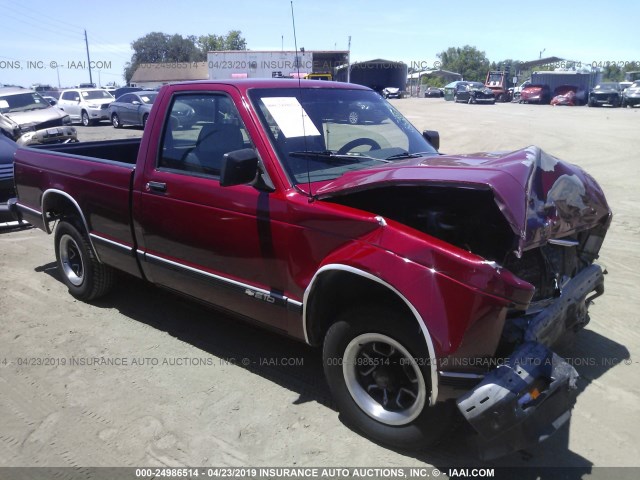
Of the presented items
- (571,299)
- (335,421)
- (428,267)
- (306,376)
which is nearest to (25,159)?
(306,376)

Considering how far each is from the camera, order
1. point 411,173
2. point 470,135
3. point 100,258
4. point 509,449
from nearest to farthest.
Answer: point 509,449
point 411,173
point 100,258
point 470,135

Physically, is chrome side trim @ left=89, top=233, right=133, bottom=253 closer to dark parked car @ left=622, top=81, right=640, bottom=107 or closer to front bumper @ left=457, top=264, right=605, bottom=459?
front bumper @ left=457, top=264, right=605, bottom=459

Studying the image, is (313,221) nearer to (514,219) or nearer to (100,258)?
(514,219)

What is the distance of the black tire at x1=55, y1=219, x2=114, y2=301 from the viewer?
4973 mm

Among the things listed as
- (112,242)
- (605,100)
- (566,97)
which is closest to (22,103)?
(112,242)

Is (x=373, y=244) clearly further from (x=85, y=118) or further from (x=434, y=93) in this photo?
(x=434, y=93)

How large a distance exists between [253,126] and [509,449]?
2348mm

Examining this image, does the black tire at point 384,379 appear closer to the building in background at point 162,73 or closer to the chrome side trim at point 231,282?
the chrome side trim at point 231,282

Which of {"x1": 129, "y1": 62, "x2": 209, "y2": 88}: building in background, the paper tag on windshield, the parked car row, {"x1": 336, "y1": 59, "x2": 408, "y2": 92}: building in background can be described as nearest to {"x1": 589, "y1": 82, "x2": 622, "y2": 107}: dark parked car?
the parked car row

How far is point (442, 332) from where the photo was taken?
2.50 m

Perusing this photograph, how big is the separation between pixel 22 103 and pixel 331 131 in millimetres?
17101

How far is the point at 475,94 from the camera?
41531 millimetres

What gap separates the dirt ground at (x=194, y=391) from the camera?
2959 mm

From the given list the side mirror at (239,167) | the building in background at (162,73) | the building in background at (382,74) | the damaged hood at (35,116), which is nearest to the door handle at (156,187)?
the side mirror at (239,167)
